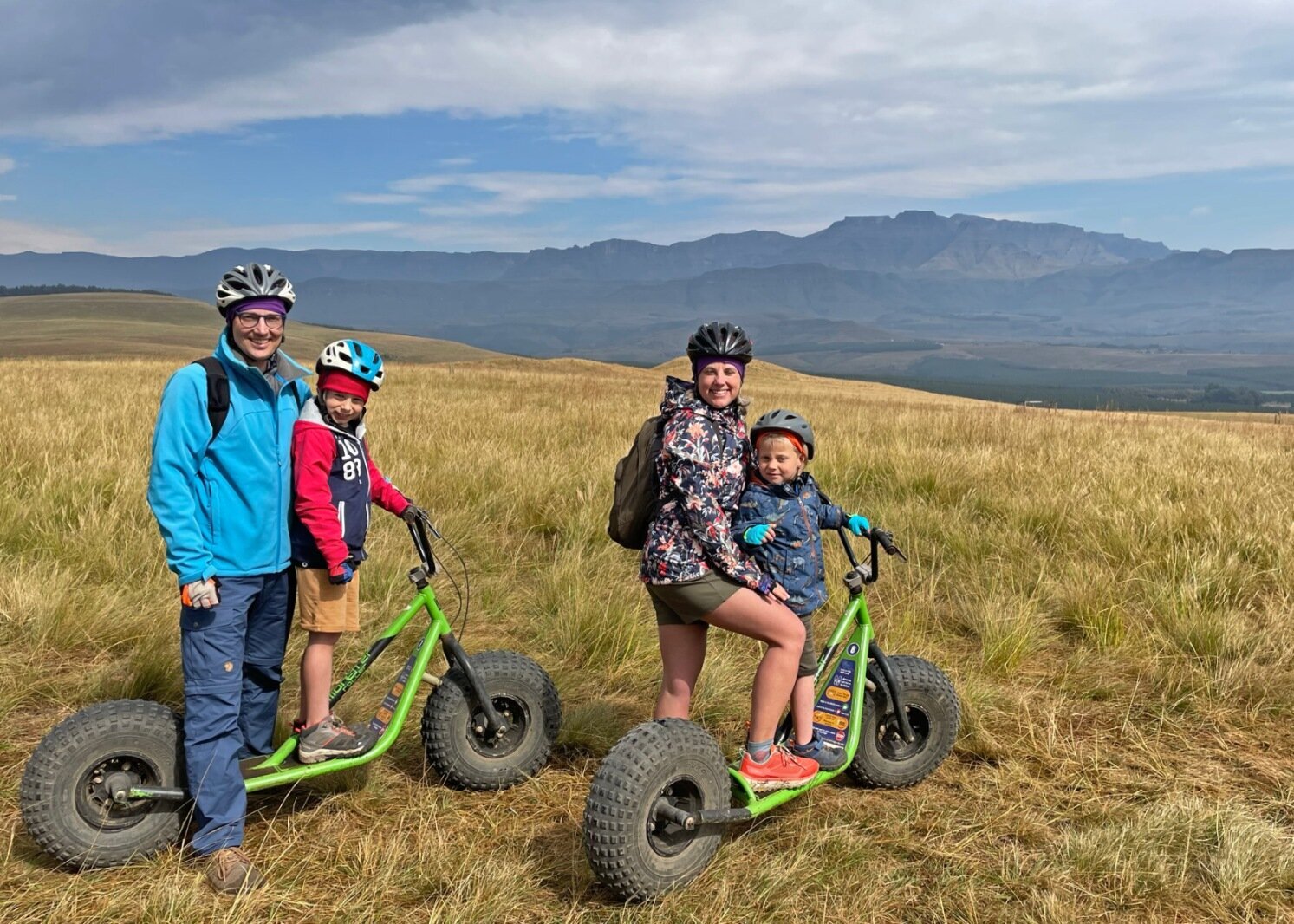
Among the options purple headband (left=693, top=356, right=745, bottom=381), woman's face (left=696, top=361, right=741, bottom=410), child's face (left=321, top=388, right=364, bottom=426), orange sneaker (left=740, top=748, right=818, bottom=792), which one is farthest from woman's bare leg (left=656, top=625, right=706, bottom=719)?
child's face (left=321, top=388, right=364, bottom=426)

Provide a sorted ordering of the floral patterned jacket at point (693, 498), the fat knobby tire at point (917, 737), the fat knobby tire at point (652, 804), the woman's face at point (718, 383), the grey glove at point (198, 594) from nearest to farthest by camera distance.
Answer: the fat knobby tire at point (652, 804) → the grey glove at point (198, 594) → the floral patterned jacket at point (693, 498) → the woman's face at point (718, 383) → the fat knobby tire at point (917, 737)

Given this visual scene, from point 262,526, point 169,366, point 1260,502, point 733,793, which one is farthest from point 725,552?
point 169,366

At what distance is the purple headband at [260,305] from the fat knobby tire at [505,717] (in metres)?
1.73

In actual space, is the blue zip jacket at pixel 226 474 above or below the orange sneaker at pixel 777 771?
above

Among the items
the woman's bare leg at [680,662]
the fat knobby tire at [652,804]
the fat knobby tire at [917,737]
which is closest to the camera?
the fat knobby tire at [652,804]

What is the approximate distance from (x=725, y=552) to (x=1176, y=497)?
663 centimetres

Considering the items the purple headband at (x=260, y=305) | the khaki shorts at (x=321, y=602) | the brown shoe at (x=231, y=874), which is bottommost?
the brown shoe at (x=231, y=874)

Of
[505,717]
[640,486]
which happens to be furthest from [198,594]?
[640,486]

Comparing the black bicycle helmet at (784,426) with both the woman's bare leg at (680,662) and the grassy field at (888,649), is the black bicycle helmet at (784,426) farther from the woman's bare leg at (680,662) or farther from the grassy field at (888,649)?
the grassy field at (888,649)

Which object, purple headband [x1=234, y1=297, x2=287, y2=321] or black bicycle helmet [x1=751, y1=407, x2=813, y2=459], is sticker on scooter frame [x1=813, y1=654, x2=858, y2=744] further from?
purple headband [x1=234, y1=297, x2=287, y2=321]

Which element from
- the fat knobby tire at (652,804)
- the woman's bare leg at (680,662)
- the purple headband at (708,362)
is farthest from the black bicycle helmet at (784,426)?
the fat knobby tire at (652,804)

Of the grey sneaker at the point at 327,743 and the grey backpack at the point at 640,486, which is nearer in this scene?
the grey backpack at the point at 640,486

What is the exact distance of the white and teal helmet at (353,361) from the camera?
11.9 feet

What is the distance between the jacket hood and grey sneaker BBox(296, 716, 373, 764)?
1.90m
